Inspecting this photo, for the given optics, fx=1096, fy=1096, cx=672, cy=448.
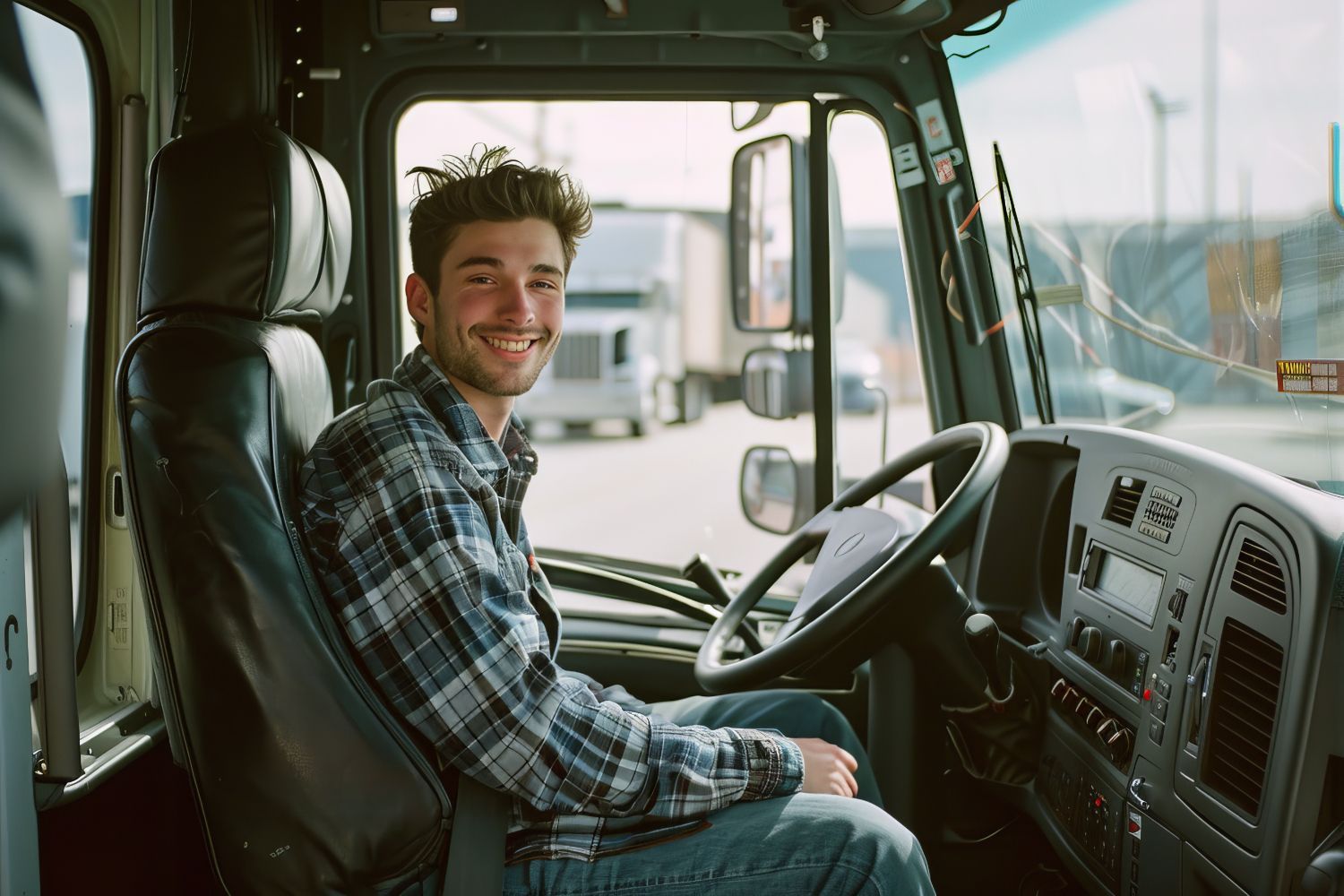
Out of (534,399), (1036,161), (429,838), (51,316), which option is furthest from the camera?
(534,399)

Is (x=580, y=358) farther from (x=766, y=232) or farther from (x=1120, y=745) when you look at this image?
(x=1120, y=745)

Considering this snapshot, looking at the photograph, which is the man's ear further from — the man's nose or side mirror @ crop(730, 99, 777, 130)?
side mirror @ crop(730, 99, 777, 130)

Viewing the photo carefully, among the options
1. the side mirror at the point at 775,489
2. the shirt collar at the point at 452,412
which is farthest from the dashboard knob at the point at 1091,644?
the shirt collar at the point at 452,412

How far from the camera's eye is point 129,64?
2.07m

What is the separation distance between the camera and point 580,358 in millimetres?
10898

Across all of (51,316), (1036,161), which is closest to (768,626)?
(1036,161)

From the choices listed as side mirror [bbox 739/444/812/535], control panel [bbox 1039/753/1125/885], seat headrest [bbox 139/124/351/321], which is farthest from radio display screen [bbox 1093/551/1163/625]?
seat headrest [bbox 139/124/351/321]

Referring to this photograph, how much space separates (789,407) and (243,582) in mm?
1513

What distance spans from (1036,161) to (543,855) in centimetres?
171

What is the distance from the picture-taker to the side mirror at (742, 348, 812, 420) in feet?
8.48

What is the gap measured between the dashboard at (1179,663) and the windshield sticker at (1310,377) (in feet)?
0.47

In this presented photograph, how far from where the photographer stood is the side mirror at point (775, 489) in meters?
2.64

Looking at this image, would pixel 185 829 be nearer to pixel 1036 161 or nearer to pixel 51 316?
pixel 51 316

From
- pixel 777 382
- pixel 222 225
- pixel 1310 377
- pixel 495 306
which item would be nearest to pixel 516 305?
pixel 495 306
